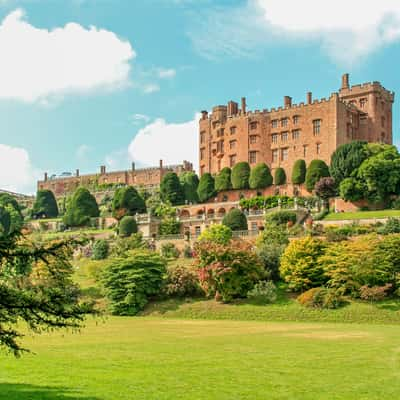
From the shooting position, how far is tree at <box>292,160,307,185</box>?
238 ft

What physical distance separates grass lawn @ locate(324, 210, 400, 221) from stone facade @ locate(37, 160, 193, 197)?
4272 centimetres

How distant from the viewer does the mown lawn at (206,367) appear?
14828mm

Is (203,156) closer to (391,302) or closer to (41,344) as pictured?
(391,302)

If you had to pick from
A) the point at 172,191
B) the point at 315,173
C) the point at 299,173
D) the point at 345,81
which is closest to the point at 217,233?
the point at 315,173

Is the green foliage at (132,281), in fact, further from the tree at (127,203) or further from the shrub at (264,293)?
the tree at (127,203)

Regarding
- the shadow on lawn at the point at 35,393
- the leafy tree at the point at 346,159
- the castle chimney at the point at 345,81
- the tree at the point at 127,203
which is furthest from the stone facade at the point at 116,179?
the shadow on lawn at the point at 35,393

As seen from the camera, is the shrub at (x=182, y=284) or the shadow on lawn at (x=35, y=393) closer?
the shadow on lawn at (x=35, y=393)

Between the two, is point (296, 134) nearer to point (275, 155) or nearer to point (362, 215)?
point (275, 155)

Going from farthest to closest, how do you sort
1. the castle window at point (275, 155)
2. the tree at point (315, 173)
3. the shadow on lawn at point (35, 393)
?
the castle window at point (275, 155) → the tree at point (315, 173) → the shadow on lawn at point (35, 393)

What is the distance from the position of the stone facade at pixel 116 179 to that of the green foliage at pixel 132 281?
50.7 meters

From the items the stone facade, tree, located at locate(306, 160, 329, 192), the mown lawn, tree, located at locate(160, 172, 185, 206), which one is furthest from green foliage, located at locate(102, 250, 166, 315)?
the stone facade

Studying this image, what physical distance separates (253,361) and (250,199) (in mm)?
52432

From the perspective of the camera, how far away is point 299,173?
7256 cm

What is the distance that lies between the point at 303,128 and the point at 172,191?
18.3 m
